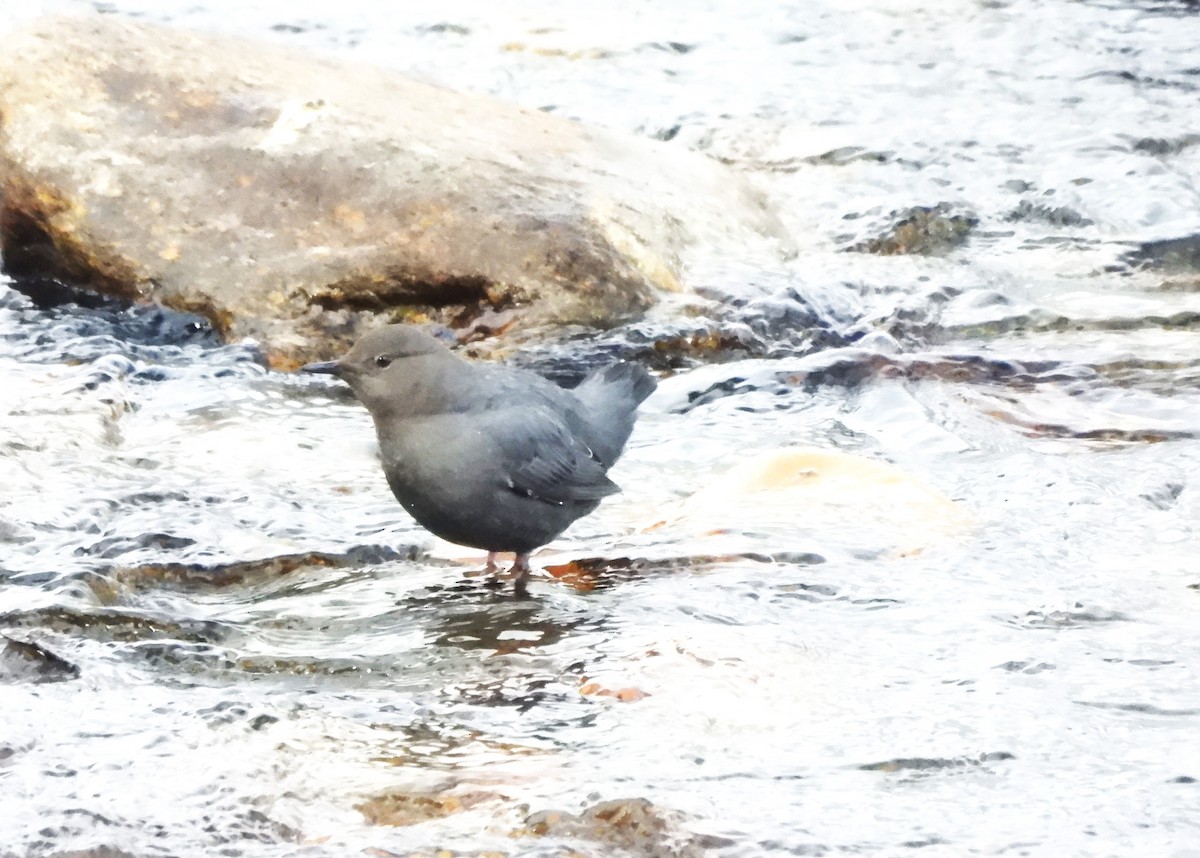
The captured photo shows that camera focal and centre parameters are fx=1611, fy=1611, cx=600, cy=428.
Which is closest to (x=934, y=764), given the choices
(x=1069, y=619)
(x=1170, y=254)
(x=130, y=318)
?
(x=1069, y=619)

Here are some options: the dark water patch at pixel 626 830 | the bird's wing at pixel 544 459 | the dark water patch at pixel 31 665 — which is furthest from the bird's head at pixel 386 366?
the dark water patch at pixel 626 830

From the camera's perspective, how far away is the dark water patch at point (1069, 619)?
367 centimetres

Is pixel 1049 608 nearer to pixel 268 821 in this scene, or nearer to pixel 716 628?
pixel 716 628

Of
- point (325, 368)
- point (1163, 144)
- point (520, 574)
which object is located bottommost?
point (520, 574)

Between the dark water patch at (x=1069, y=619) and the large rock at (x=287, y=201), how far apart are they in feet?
8.82

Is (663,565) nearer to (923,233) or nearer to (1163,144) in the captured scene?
(923,233)

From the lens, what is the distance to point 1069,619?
146 inches

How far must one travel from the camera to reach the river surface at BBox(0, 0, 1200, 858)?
2.81m

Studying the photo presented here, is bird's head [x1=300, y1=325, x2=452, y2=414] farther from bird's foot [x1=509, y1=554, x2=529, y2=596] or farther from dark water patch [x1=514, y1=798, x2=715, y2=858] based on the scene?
dark water patch [x1=514, y1=798, x2=715, y2=858]

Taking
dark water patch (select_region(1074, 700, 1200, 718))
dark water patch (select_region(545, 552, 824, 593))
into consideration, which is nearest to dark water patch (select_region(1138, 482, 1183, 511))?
dark water patch (select_region(545, 552, 824, 593))

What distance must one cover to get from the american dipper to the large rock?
1618 mm

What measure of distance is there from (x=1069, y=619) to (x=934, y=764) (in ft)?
2.86

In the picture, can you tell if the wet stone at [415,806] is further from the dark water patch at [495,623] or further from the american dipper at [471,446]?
the american dipper at [471,446]

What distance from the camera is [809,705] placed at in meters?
3.25
